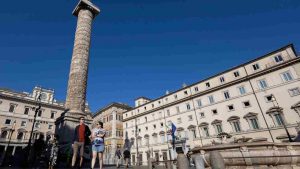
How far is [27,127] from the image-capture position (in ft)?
133

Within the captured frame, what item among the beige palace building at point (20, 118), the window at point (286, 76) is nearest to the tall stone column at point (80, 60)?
the beige palace building at point (20, 118)

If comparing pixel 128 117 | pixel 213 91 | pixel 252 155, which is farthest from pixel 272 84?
pixel 128 117

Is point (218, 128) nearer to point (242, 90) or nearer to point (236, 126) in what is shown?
point (236, 126)

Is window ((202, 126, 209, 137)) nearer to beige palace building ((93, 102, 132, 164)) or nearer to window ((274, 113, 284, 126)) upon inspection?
window ((274, 113, 284, 126))

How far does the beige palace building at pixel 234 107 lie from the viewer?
2433 centimetres

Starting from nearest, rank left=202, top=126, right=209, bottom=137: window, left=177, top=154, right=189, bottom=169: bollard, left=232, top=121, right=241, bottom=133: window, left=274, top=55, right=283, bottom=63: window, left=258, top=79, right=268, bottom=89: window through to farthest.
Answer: left=177, top=154, right=189, bottom=169: bollard → left=274, top=55, right=283, bottom=63: window → left=258, top=79, right=268, bottom=89: window → left=232, top=121, right=241, bottom=133: window → left=202, top=126, right=209, bottom=137: window

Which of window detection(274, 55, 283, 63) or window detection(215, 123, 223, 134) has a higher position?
window detection(274, 55, 283, 63)

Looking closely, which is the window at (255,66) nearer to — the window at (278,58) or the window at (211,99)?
the window at (278,58)

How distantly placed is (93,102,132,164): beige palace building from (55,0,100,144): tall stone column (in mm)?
25177

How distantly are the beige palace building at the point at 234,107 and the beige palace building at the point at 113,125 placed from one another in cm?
492

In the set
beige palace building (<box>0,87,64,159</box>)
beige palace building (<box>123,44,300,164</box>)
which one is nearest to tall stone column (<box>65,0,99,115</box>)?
beige palace building (<box>0,87,64,159</box>)

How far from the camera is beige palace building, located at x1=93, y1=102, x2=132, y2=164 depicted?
41325 millimetres

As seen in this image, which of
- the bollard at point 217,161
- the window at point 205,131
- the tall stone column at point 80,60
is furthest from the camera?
the window at point 205,131

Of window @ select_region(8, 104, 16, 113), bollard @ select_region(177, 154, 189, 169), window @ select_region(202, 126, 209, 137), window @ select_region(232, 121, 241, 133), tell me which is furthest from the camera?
window @ select_region(8, 104, 16, 113)
